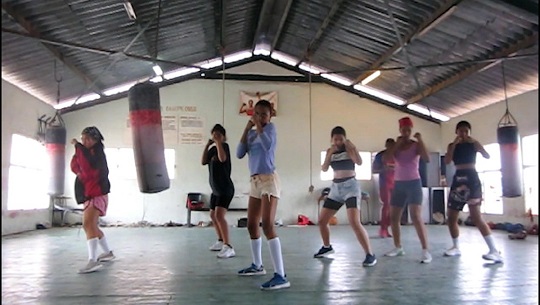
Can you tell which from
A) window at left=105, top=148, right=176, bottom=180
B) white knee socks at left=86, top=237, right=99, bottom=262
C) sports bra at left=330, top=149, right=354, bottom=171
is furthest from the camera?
window at left=105, top=148, right=176, bottom=180

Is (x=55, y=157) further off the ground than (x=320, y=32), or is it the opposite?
(x=320, y=32)

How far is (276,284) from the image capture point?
3.22 metres

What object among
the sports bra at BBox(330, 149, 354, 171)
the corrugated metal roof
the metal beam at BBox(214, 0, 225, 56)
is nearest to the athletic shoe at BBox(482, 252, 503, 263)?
the sports bra at BBox(330, 149, 354, 171)

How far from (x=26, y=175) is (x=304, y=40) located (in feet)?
22.2

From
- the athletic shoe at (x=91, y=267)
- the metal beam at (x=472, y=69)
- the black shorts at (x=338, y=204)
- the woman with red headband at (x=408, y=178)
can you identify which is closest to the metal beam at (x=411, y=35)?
the metal beam at (x=472, y=69)

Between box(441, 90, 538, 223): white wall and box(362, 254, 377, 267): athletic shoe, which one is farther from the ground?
box(441, 90, 538, 223): white wall

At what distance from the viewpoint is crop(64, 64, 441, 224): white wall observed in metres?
11.8

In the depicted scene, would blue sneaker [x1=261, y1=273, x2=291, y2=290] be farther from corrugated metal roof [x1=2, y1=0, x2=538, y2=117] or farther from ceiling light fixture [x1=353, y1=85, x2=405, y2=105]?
ceiling light fixture [x1=353, y1=85, x2=405, y2=105]

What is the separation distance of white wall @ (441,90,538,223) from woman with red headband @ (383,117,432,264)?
490cm

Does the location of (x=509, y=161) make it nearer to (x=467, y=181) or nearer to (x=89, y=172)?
(x=467, y=181)

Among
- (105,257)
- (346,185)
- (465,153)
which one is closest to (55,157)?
(105,257)

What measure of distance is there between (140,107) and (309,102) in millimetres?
9183

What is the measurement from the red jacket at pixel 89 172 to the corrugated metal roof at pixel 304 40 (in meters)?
2.23

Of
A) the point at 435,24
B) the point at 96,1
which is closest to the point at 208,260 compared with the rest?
the point at 96,1
